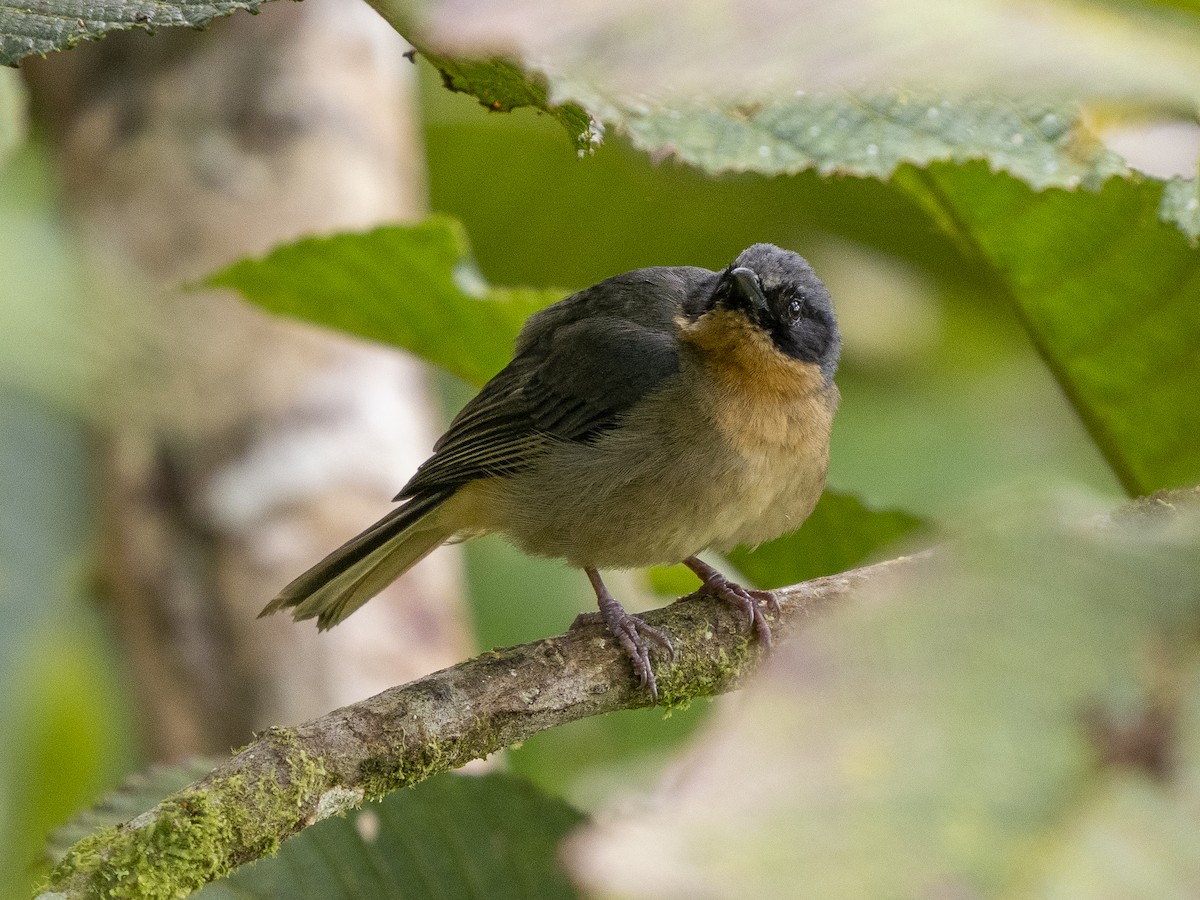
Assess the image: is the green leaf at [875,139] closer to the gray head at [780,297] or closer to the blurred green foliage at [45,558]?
the gray head at [780,297]

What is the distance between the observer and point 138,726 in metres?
4.38

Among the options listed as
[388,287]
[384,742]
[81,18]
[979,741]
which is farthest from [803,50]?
[388,287]

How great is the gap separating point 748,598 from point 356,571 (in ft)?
3.92

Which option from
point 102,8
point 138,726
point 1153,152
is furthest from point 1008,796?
point 138,726

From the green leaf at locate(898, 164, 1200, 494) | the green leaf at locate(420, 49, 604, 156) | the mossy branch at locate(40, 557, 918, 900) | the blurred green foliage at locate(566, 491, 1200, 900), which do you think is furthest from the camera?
the green leaf at locate(898, 164, 1200, 494)

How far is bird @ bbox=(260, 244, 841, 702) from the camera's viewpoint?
332 cm

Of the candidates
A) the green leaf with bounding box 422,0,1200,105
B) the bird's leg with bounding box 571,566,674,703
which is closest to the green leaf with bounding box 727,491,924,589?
the bird's leg with bounding box 571,566,674,703

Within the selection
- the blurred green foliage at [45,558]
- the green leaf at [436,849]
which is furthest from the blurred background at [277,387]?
the green leaf at [436,849]

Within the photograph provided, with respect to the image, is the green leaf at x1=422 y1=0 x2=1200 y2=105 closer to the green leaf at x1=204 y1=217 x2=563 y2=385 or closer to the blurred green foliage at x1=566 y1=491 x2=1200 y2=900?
the blurred green foliage at x1=566 y1=491 x2=1200 y2=900

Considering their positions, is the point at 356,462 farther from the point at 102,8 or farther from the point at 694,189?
the point at 102,8

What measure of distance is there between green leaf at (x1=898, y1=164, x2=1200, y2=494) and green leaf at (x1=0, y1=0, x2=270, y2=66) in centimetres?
150

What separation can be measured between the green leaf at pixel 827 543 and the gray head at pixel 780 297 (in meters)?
0.66

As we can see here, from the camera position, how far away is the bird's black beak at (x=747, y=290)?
339 centimetres

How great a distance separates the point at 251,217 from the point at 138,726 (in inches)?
70.9
